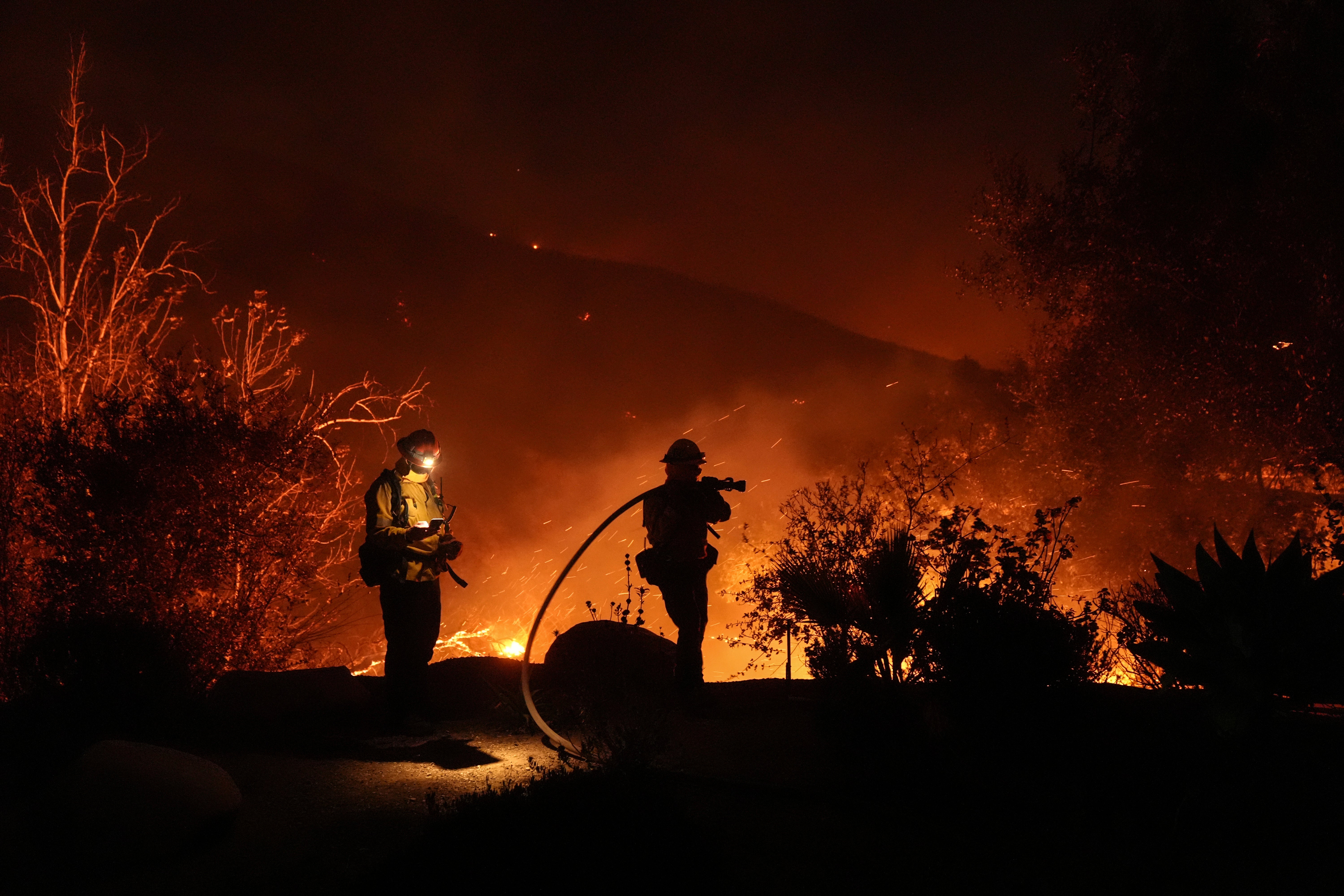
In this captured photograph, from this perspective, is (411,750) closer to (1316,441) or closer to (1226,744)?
(1226,744)

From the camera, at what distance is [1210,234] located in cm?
1183

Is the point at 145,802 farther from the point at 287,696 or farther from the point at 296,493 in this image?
the point at 296,493

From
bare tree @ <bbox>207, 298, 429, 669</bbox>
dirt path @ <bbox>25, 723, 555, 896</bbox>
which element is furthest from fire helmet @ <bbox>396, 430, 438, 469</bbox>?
dirt path @ <bbox>25, 723, 555, 896</bbox>

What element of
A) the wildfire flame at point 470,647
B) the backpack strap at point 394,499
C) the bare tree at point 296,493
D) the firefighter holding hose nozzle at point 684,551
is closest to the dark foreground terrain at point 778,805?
the firefighter holding hose nozzle at point 684,551

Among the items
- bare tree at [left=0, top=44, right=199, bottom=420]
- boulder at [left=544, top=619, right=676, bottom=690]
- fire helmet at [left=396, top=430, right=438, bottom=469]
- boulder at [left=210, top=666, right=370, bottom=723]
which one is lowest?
boulder at [left=210, top=666, right=370, bottom=723]

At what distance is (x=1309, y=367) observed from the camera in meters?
11.1

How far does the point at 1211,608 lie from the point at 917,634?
1.95 m

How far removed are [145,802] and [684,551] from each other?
13.4 feet

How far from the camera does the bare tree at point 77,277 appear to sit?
10.8m

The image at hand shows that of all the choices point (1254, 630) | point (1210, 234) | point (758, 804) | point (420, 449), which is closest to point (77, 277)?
point (420, 449)

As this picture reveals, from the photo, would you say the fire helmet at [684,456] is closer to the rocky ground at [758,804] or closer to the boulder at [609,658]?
the boulder at [609,658]

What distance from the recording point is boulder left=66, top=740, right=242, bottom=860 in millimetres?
4117

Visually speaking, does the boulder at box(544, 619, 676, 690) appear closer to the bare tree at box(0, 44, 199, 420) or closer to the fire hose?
the fire hose

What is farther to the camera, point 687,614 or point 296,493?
point 296,493
